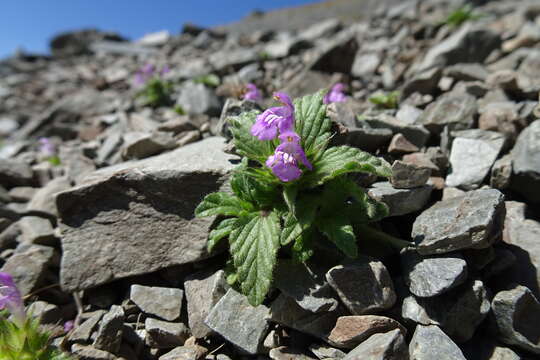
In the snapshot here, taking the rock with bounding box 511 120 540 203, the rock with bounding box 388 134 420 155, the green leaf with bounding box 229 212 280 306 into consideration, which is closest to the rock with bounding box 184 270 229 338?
the green leaf with bounding box 229 212 280 306

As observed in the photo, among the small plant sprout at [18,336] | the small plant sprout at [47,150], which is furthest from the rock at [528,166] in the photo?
the small plant sprout at [47,150]

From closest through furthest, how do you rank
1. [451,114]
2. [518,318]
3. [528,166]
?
[518,318] → [528,166] → [451,114]

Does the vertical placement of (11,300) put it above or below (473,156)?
above

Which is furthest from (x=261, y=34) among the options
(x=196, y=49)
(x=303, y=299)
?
(x=303, y=299)

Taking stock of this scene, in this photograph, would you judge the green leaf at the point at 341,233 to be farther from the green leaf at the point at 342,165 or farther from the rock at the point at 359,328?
the rock at the point at 359,328

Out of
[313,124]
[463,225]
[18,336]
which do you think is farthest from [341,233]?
[18,336]

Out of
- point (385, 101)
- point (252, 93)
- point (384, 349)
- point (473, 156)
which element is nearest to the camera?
point (384, 349)

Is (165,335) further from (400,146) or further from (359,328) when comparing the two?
(400,146)
